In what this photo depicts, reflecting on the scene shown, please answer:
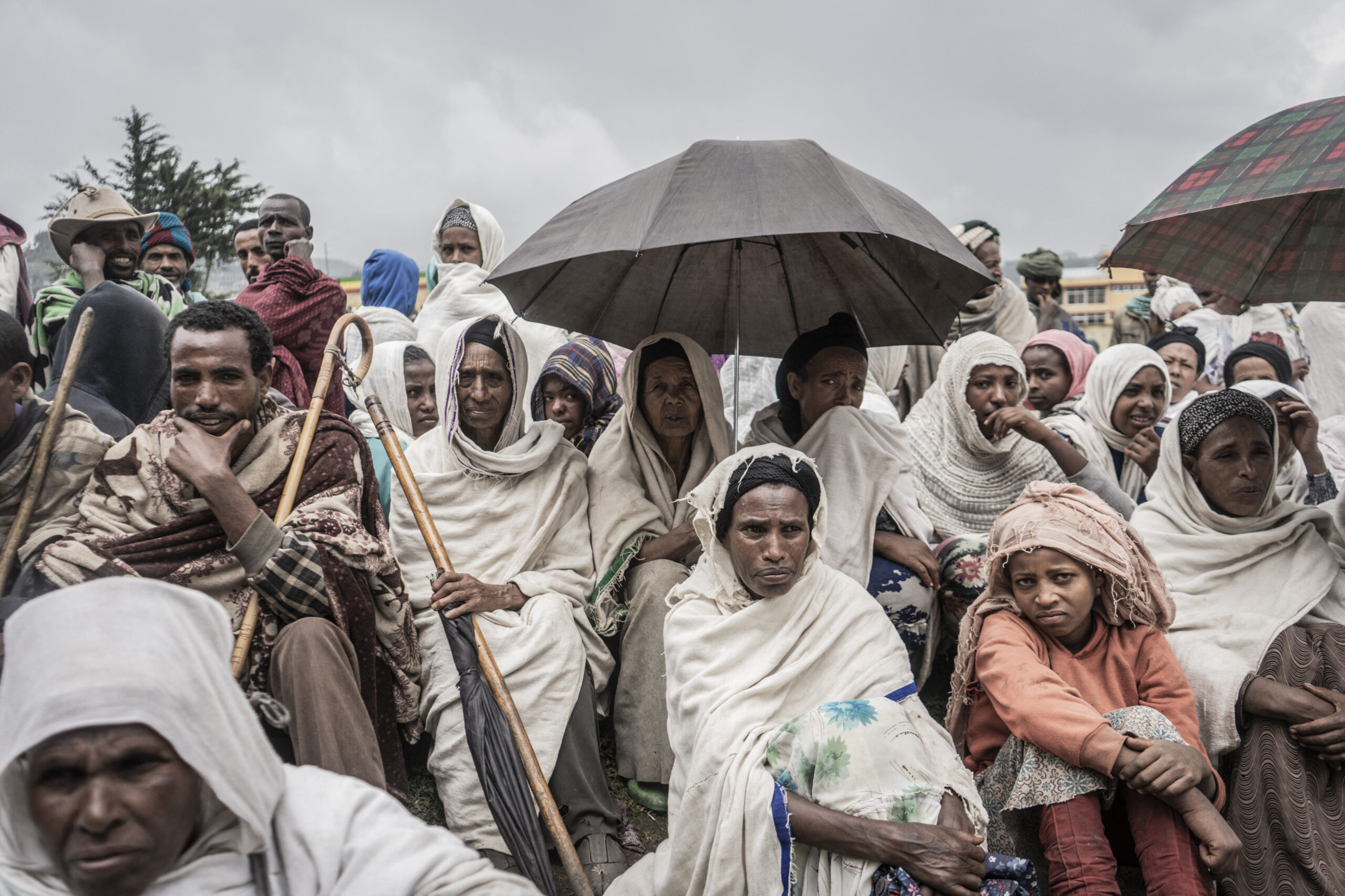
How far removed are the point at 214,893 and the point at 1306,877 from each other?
3.39 m

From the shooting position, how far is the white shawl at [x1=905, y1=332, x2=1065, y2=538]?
5098 mm

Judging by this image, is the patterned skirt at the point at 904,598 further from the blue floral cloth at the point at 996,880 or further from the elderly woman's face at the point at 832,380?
the blue floral cloth at the point at 996,880

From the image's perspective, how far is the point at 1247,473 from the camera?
4.03 metres

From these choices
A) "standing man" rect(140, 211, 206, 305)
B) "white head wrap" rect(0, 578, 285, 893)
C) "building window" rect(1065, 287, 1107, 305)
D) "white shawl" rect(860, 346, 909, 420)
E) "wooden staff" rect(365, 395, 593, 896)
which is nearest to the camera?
"white head wrap" rect(0, 578, 285, 893)

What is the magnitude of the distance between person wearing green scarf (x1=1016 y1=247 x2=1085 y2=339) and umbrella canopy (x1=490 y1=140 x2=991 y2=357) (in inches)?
170

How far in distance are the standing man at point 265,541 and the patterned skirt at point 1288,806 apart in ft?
9.70

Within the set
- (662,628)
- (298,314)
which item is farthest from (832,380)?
(298,314)

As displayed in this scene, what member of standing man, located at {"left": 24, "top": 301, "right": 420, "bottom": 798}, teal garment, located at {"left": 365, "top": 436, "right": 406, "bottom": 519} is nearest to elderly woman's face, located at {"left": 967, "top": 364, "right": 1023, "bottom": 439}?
teal garment, located at {"left": 365, "top": 436, "right": 406, "bottom": 519}

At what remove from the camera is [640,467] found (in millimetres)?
4691

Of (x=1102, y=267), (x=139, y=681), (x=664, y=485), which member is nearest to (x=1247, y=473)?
(x=1102, y=267)

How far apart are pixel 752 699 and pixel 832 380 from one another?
1844 mm

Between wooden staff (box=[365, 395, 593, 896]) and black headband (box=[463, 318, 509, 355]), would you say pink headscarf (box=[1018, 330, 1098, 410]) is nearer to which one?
black headband (box=[463, 318, 509, 355])

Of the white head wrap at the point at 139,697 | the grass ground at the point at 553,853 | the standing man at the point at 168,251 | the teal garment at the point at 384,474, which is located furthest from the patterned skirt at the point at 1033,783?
the standing man at the point at 168,251

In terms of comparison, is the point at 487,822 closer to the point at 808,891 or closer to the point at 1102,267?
the point at 808,891
